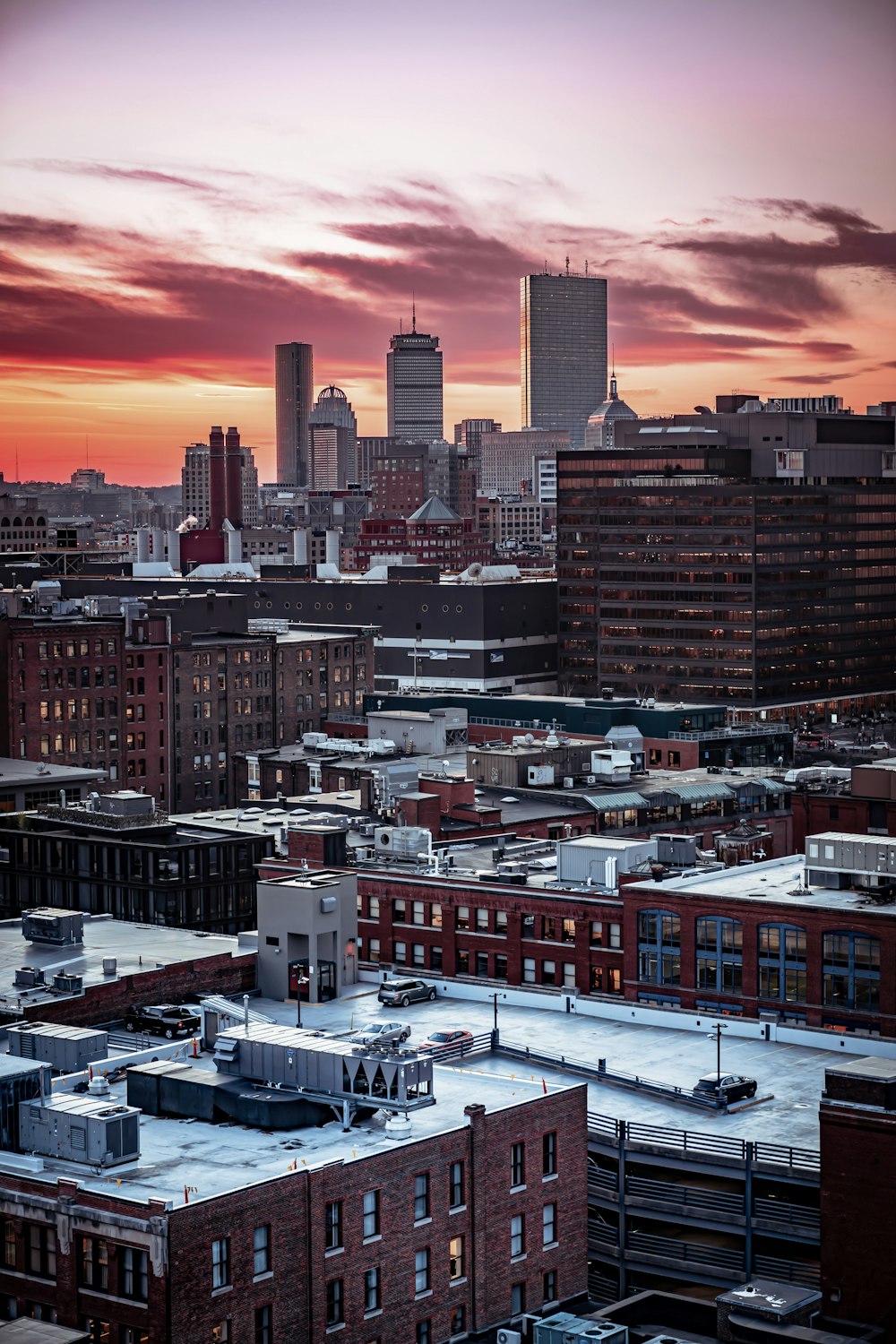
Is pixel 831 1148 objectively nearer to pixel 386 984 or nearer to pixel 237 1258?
pixel 237 1258

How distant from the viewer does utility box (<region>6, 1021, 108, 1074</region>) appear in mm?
69188

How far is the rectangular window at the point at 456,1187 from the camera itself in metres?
61.7

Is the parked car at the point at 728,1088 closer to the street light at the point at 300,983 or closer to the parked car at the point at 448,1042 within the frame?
the parked car at the point at 448,1042

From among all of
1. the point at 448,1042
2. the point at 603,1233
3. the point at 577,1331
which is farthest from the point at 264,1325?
the point at 448,1042

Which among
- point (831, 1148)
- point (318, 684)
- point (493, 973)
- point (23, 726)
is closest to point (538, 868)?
point (493, 973)

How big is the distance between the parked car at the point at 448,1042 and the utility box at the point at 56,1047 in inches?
480

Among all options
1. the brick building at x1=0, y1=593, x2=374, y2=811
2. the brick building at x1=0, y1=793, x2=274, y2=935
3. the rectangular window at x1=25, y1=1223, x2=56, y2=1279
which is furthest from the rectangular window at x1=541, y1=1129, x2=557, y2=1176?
the brick building at x1=0, y1=593, x2=374, y2=811

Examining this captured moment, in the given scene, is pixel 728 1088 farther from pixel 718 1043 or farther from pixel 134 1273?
pixel 134 1273

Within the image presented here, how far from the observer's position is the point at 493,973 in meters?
101

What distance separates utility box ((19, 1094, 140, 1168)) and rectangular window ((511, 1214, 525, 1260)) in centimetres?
1156

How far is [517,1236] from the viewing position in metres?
64.3

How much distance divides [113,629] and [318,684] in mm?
26140

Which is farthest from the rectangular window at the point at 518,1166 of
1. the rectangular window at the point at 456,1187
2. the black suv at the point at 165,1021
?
the black suv at the point at 165,1021

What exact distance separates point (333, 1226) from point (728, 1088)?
2270 cm
